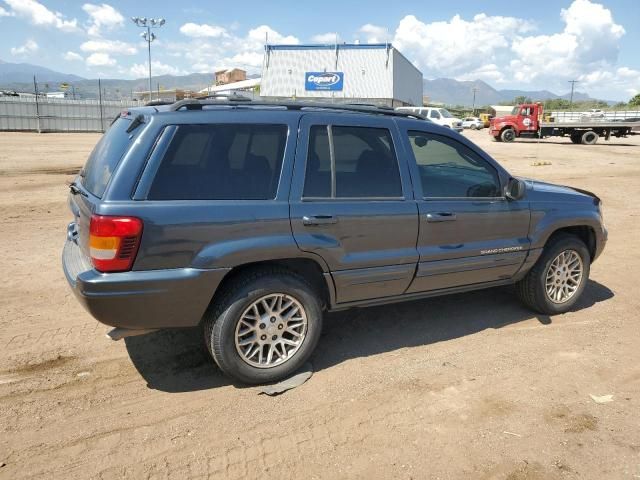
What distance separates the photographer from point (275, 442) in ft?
9.43

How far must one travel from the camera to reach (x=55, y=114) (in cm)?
3048

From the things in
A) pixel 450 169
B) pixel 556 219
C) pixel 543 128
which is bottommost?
pixel 556 219

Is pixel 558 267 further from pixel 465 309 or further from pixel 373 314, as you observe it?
pixel 373 314

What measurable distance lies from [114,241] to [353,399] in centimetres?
178

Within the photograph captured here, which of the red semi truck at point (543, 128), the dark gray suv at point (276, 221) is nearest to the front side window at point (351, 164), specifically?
the dark gray suv at point (276, 221)

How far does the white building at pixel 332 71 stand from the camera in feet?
172

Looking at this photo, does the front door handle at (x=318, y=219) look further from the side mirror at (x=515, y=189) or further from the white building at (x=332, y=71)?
the white building at (x=332, y=71)

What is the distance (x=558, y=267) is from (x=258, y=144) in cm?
304

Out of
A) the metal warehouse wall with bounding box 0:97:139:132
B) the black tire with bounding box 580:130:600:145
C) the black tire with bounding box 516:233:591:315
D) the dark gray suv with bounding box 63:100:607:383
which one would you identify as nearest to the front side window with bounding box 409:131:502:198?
the dark gray suv with bounding box 63:100:607:383

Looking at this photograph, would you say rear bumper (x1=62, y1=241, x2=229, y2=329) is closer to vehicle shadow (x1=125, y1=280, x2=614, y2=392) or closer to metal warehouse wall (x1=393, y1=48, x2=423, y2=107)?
vehicle shadow (x1=125, y1=280, x2=614, y2=392)

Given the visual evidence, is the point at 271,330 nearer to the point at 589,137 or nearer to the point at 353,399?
the point at 353,399

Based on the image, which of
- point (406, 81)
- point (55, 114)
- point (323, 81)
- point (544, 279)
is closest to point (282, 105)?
point (544, 279)

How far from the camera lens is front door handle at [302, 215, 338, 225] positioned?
3330 millimetres

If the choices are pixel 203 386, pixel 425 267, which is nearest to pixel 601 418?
pixel 425 267
